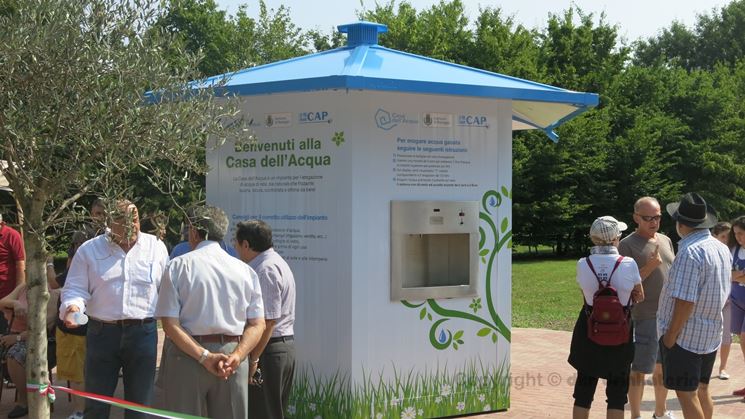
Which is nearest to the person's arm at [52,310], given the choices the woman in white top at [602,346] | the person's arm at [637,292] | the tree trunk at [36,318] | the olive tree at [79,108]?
the tree trunk at [36,318]

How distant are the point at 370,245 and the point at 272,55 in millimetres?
36748

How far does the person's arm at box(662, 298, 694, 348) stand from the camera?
19.1 feet

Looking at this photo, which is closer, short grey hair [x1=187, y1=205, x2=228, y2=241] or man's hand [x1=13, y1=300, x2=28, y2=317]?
short grey hair [x1=187, y1=205, x2=228, y2=241]

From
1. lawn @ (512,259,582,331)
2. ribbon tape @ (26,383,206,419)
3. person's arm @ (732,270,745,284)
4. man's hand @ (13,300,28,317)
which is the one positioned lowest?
lawn @ (512,259,582,331)

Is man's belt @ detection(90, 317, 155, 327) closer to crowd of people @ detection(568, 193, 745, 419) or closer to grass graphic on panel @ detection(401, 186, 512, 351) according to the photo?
grass graphic on panel @ detection(401, 186, 512, 351)

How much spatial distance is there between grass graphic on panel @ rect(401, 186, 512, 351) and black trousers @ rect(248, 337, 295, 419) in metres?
1.48

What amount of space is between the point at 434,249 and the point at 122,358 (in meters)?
2.77

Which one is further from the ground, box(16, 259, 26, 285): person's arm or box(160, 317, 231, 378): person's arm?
box(16, 259, 26, 285): person's arm

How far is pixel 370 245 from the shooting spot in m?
6.98

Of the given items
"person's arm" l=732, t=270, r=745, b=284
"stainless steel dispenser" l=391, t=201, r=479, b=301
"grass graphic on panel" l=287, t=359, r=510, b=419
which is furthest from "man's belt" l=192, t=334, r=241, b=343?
"person's arm" l=732, t=270, r=745, b=284

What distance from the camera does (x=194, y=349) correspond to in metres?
4.86

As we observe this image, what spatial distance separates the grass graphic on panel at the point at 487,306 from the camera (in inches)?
288

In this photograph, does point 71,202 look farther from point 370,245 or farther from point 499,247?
point 499,247

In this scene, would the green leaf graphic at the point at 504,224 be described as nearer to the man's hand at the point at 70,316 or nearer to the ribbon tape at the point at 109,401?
the ribbon tape at the point at 109,401
